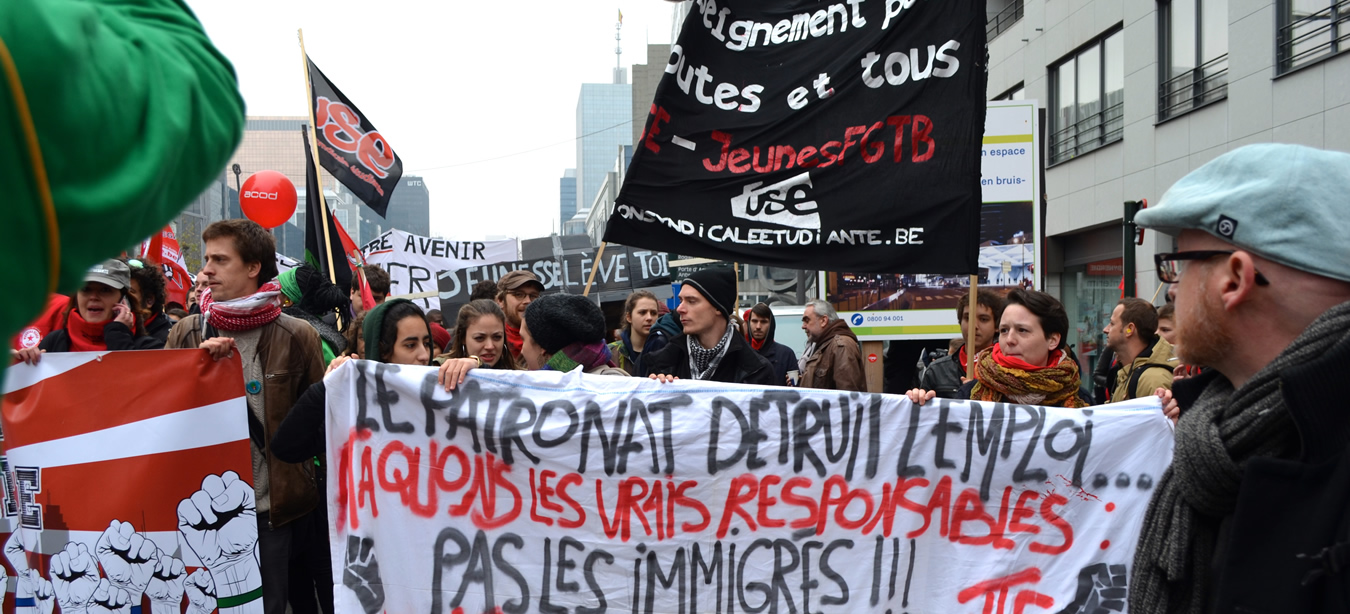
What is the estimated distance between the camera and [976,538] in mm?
3422

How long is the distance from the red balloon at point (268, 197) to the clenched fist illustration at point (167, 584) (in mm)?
8703

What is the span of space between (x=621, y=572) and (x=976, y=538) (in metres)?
1.27

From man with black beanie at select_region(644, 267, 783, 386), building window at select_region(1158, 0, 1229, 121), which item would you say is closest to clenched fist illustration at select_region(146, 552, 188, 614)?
man with black beanie at select_region(644, 267, 783, 386)

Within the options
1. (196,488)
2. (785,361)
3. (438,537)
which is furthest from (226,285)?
(785,361)

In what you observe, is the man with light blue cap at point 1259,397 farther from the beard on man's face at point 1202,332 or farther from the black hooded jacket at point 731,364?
the black hooded jacket at point 731,364

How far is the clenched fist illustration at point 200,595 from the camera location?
3717mm

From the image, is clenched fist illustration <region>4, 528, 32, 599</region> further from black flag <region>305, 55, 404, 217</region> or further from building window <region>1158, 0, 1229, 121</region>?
building window <region>1158, 0, 1229, 121</region>

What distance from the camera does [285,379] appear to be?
4.02 m

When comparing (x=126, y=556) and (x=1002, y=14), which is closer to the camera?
(x=126, y=556)

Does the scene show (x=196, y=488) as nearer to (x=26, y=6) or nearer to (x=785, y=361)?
(x=26, y=6)

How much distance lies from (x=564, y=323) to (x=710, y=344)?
124 centimetres

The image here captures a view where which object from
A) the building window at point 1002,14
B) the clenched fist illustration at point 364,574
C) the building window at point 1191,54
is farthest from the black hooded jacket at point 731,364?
the building window at point 1002,14

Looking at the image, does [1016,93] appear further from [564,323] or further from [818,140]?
[564,323]

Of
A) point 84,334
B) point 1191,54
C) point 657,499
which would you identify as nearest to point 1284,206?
point 657,499
